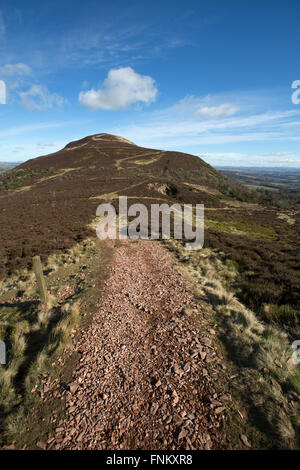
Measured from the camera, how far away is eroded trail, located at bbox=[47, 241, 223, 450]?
3.75 metres

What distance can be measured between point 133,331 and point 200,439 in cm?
320

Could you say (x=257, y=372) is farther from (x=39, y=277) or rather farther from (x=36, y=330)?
(x=39, y=277)

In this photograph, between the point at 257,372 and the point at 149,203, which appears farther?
the point at 149,203

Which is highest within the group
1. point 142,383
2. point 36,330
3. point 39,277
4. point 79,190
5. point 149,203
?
point 79,190

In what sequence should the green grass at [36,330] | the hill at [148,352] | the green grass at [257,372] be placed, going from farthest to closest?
the green grass at [36,330] < the hill at [148,352] < the green grass at [257,372]

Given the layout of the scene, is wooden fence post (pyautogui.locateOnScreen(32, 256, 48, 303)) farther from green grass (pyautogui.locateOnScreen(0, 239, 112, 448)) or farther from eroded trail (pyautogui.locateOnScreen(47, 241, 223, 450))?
eroded trail (pyautogui.locateOnScreen(47, 241, 223, 450))

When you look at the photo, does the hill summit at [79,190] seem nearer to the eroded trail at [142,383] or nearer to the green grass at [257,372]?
the eroded trail at [142,383]

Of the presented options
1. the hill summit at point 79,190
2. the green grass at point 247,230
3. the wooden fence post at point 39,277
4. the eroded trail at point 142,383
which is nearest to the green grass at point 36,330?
the wooden fence post at point 39,277

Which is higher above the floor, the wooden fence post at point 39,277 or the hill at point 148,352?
the wooden fence post at point 39,277

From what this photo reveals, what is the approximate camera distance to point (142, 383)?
15.5ft

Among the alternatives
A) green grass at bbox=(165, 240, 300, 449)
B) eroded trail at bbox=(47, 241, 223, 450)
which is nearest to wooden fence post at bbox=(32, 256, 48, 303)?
eroded trail at bbox=(47, 241, 223, 450)

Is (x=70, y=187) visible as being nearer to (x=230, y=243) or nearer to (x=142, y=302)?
(x=230, y=243)

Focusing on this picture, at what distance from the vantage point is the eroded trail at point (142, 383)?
3.75 meters

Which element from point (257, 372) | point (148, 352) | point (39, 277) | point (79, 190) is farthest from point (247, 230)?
point (79, 190)
